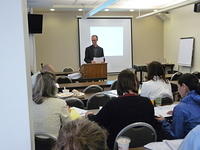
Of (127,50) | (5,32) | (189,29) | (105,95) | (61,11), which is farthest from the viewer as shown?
(127,50)

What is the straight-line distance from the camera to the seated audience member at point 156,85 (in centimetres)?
335

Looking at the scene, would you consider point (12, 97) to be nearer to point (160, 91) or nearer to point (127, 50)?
point (160, 91)

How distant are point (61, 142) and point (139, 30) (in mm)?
9036

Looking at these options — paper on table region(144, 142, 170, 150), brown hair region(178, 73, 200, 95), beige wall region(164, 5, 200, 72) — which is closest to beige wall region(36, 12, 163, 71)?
beige wall region(164, 5, 200, 72)

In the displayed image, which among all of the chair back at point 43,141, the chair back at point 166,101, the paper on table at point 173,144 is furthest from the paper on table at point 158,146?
the chair back at point 166,101

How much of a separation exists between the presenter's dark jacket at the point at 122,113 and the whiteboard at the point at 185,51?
6220 mm

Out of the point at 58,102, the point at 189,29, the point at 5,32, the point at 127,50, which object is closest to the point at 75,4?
the point at 127,50

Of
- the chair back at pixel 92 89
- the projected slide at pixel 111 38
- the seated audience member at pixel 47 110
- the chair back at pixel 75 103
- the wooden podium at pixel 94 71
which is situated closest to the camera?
the seated audience member at pixel 47 110

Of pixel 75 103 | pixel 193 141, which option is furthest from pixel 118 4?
pixel 193 141

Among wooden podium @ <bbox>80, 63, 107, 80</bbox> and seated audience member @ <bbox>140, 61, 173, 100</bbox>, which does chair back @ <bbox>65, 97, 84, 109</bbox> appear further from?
wooden podium @ <bbox>80, 63, 107, 80</bbox>

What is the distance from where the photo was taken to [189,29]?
797cm

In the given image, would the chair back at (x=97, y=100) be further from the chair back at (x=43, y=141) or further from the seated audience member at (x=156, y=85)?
the chair back at (x=43, y=141)

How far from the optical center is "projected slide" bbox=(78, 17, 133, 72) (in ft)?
29.3

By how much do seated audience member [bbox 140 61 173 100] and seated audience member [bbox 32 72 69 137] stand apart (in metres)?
1.45
